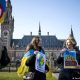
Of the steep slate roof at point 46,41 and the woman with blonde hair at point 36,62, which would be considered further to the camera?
the steep slate roof at point 46,41

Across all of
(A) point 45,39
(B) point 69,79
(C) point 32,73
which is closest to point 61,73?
(B) point 69,79

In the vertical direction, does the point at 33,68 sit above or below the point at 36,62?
below

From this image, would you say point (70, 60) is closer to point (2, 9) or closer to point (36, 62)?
point (36, 62)

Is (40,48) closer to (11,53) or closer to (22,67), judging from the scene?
(22,67)

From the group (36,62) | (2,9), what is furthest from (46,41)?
(2,9)

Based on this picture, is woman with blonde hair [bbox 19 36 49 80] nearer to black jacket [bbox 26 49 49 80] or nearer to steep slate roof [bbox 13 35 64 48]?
black jacket [bbox 26 49 49 80]

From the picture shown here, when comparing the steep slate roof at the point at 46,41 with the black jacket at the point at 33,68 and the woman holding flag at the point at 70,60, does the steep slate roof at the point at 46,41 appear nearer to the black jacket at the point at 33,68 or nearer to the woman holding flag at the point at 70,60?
the woman holding flag at the point at 70,60

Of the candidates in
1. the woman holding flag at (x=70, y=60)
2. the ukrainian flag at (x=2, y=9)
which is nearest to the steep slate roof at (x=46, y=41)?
the woman holding flag at (x=70, y=60)

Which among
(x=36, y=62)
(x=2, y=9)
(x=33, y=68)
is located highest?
(x=2, y=9)

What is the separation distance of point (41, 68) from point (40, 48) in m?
0.41

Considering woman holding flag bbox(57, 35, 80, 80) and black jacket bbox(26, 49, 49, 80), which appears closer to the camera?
black jacket bbox(26, 49, 49, 80)

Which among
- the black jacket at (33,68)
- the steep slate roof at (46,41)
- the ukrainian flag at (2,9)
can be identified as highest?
the steep slate roof at (46,41)

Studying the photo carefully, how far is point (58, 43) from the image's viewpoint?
11169 centimetres

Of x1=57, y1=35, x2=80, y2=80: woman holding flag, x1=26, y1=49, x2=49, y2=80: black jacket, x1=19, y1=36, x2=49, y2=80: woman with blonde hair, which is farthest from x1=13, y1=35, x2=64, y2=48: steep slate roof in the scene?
x1=26, y1=49, x2=49, y2=80: black jacket
